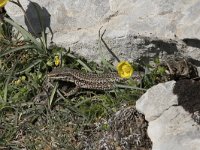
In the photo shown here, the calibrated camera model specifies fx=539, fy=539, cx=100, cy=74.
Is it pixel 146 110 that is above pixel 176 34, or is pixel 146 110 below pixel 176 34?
below

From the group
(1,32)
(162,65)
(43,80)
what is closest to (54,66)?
(43,80)

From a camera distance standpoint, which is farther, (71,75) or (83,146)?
(71,75)

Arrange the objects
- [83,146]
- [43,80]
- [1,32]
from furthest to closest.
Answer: [1,32] < [43,80] < [83,146]

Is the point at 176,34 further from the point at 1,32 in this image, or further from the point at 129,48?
the point at 1,32

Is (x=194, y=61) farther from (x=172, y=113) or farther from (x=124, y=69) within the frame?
(x=172, y=113)

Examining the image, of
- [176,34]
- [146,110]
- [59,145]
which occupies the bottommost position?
[59,145]

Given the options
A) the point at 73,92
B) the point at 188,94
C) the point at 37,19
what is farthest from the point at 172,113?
the point at 37,19

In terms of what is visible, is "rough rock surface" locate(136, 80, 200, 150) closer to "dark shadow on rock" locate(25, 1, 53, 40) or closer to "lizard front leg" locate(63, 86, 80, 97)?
"lizard front leg" locate(63, 86, 80, 97)
